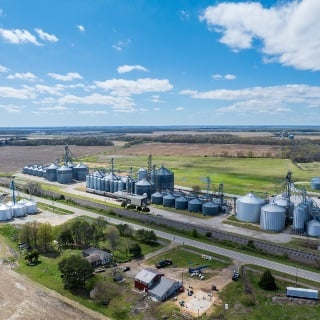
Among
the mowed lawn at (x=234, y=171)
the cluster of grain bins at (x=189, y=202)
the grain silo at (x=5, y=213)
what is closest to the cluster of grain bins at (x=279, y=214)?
the cluster of grain bins at (x=189, y=202)

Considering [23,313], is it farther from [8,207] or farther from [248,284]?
[8,207]

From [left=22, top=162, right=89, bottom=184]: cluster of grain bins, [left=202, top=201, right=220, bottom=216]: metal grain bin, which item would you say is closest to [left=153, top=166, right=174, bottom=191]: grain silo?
[left=202, top=201, right=220, bottom=216]: metal grain bin

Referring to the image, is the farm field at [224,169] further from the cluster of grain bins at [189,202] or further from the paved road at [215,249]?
the paved road at [215,249]

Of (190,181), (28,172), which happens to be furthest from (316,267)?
(28,172)

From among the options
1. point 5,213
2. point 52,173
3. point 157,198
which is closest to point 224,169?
point 157,198

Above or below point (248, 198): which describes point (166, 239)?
below

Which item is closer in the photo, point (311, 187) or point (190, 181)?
point (311, 187)

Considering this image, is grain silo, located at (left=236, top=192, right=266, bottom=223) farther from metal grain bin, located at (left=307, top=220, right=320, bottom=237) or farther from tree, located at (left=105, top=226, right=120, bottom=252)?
tree, located at (left=105, top=226, right=120, bottom=252)
